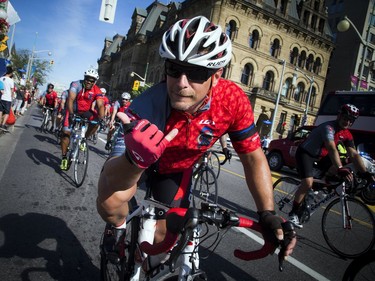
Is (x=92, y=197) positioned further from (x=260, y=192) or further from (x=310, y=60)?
(x=310, y=60)

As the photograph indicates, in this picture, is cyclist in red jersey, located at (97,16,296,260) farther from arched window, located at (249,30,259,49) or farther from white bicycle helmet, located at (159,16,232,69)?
arched window, located at (249,30,259,49)

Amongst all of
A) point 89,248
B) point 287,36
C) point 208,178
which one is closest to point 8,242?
point 89,248

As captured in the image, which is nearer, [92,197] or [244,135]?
[244,135]

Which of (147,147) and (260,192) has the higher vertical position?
(147,147)

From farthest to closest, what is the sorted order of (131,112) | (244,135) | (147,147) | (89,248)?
(89,248) → (244,135) → (131,112) → (147,147)

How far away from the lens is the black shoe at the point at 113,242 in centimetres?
213

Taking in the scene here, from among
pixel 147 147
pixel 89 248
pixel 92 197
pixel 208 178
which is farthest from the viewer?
pixel 208 178

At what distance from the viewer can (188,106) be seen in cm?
175

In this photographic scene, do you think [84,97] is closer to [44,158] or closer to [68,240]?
[44,158]

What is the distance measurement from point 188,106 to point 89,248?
2.28 meters

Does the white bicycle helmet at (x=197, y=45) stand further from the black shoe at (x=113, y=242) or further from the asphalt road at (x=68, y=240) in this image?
the asphalt road at (x=68, y=240)

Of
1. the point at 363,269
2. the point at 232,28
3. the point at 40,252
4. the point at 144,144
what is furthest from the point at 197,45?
the point at 232,28

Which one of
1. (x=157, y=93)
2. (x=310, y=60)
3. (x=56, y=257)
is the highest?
(x=310, y=60)

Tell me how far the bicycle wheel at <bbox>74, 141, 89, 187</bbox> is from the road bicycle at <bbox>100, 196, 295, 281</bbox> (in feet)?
10.8
